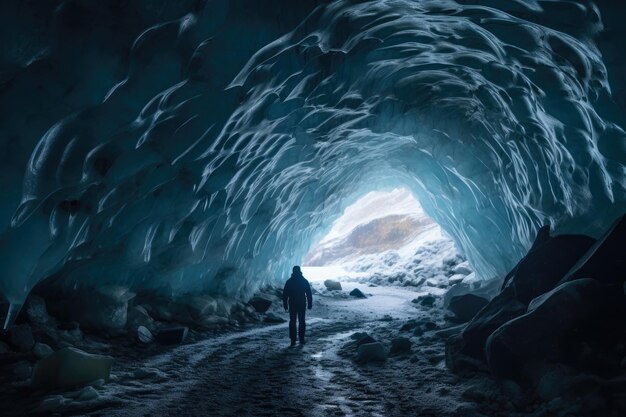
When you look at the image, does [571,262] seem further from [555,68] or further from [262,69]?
[262,69]

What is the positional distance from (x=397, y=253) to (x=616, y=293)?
2626 centimetres

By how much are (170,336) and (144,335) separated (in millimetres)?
427

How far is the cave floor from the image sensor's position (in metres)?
3.90

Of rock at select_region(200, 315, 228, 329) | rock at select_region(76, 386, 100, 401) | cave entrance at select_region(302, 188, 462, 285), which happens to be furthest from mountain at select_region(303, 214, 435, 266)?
rock at select_region(76, 386, 100, 401)

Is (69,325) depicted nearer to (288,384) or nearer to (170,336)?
(170,336)

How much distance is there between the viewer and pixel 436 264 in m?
23.7

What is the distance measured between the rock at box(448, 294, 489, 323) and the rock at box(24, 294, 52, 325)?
25.3 feet

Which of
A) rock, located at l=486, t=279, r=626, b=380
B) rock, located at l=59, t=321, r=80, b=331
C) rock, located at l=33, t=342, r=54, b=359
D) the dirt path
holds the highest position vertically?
rock, located at l=486, t=279, r=626, b=380

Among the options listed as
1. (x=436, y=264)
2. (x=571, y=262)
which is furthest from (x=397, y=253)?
(x=571, y=262)

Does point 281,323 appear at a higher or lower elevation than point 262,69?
lower

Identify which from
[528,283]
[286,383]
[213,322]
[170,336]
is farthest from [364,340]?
[213,322]

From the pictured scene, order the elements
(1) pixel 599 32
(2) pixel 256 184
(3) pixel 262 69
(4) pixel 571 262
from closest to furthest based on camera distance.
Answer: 1. (1) pixel 599 32
2. (4) pixel 571 262
3. (3) pixel 262 69
4. (2) pixel 256 184

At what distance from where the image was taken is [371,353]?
237 inches

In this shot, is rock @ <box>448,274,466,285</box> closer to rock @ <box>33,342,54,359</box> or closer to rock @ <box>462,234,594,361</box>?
rock @ <box>462,234,594,361</box>
